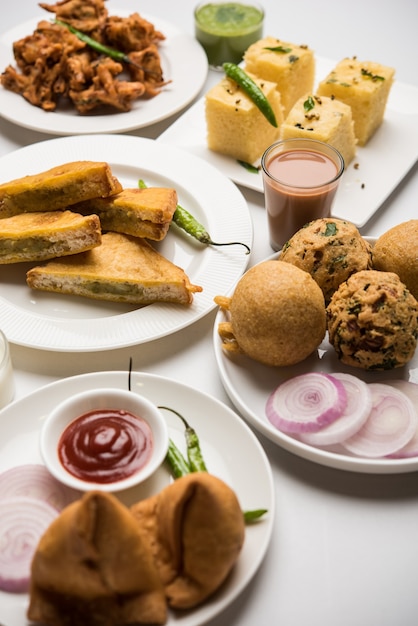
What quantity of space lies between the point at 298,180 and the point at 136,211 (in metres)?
0.91

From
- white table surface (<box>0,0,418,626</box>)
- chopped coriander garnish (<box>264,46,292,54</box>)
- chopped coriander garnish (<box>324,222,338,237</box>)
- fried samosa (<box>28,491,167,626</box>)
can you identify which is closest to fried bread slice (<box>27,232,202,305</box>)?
white table surface (<box>0,0,418,626</box>)

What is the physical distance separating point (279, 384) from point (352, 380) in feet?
1.21

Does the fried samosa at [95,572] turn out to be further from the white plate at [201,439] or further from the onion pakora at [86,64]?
the onion pakora at [86,64]

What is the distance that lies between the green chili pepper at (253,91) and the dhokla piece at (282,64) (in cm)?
32

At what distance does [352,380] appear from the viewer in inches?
122

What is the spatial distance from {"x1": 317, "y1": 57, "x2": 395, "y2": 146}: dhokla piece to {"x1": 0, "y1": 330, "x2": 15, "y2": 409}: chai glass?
8.81 ft

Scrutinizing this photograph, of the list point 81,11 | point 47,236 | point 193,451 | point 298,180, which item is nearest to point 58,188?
point 47,236

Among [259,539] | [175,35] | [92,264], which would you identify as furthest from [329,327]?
[175,35]

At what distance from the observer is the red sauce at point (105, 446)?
2758mm

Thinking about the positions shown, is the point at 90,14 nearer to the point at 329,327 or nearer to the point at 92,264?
the point at 92,264

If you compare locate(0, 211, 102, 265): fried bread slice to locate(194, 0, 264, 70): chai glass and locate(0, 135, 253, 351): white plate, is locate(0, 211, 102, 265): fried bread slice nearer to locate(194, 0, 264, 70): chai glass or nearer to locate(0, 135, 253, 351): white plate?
locate(0, 135, 253, 351): white plate

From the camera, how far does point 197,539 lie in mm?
2447

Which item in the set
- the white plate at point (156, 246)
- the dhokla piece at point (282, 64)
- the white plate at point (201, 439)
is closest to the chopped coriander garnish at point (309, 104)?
the dhokla piece at point (282, 64)

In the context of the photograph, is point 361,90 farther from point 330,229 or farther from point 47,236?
point 47,236
